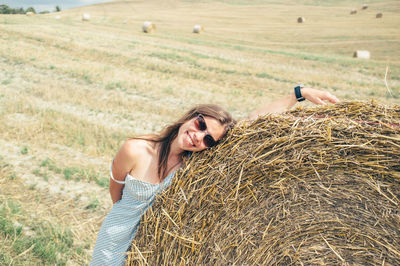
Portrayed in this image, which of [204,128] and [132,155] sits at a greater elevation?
[204,128]

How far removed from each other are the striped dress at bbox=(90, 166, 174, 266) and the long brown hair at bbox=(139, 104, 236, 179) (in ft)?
0.40

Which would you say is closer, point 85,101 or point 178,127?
point 178,127

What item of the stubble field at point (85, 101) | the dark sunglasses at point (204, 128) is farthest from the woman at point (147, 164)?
the stubble field at point (85, 101)

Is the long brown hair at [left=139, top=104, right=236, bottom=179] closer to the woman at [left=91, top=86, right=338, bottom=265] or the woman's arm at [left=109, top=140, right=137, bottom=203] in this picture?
the woman at [left=91, top=86, right=338, bottom=265]

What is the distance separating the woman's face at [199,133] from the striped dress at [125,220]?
0.91 ft

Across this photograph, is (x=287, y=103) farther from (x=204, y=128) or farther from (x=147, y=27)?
(x=147, y=27)

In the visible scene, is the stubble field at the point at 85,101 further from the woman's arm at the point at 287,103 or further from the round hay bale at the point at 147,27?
the round hay bale at the point at 147,27

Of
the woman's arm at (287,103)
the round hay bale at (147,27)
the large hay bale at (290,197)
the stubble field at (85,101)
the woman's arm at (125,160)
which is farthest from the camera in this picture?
the round hay bale at (147,27)

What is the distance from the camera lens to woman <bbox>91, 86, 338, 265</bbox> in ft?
7.28

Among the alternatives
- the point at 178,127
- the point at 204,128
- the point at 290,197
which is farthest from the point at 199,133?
the point at 290,197

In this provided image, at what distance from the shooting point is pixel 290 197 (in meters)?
2.07

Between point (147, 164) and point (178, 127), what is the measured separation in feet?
1.22

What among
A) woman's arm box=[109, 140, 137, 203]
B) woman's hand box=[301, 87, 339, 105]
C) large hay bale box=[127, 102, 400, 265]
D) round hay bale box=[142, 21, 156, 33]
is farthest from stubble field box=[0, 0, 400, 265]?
round hay bale box=[142, 21, 156, 33]

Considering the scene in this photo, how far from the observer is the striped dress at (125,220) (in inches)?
89.0
